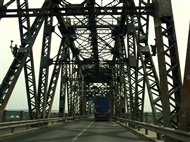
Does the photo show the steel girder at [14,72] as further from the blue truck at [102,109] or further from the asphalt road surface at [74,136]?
the blue truck at [102,109]

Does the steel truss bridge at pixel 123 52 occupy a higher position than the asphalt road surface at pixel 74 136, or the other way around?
the steel truss bridge at pixel 123 52

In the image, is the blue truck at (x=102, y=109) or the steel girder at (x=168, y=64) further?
the blue truck at (x=102, y=109)

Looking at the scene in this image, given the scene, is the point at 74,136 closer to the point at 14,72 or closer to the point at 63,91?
the point at 14,72

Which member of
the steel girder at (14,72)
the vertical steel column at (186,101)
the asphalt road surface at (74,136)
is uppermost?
the steel girder at (14,72)

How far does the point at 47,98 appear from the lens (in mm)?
20688

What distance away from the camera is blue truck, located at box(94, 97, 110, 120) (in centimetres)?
3953

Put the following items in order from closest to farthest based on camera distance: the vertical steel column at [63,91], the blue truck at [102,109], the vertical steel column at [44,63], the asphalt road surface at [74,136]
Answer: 1. the asphalt road surface at [74,136]
2. the vertical steel column at [44,63]
3. the vertical steel column at [63,91]
4. the blue truck at [102,109]

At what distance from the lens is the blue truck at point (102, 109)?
3953 centimetres

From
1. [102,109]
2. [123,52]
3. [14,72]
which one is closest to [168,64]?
[14,72]

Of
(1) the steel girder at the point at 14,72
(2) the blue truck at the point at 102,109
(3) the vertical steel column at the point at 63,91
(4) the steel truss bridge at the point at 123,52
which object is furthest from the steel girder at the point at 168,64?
(2) the blue truck at the point at 102,109

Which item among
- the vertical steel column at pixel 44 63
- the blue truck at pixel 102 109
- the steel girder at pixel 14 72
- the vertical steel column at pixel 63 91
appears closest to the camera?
the steel girder at pixel 14 72

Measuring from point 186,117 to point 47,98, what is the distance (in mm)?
15257

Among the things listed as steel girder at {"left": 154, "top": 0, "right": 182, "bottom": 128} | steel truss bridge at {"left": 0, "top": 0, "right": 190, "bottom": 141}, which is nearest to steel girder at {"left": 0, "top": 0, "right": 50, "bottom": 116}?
steel truss bridge at {"left": 0, "top": 0, "right": 190, "bottom": 141}

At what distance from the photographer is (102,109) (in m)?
40.3
